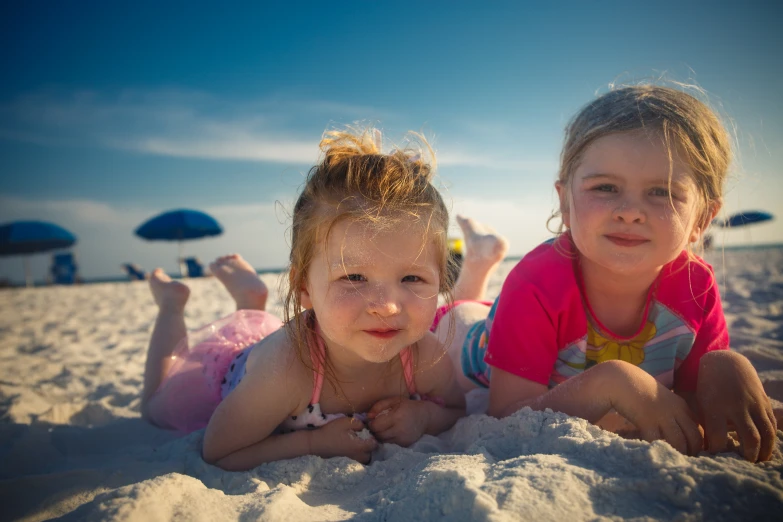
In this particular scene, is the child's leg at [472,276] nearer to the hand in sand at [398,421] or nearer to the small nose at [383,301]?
the hand in sand at [398,421]

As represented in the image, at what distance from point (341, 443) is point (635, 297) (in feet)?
4.68

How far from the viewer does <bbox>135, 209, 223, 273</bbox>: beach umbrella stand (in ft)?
55.1

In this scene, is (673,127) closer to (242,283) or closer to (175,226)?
(242,283)

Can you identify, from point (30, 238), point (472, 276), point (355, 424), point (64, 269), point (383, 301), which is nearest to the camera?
point (383, 301)

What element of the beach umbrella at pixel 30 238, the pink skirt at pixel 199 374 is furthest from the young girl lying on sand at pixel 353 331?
the beach umbrella at pixel 30 238

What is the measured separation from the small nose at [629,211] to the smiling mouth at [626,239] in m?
0.06

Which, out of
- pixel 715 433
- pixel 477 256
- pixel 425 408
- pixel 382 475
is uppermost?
pixel 477 256

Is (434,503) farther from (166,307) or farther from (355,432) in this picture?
(166,307)

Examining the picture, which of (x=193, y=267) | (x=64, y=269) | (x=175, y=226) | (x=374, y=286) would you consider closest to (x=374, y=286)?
(x=374, y=286)

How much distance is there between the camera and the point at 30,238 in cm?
1559

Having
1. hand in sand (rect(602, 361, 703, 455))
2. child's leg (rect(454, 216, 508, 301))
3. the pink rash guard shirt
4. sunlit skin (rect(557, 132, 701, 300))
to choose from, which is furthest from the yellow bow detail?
child's leg (rect(454, 216, 508, 301))

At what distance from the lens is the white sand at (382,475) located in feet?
3.08

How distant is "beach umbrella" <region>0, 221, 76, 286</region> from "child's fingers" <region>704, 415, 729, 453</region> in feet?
65.0

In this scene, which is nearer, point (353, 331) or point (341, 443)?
point (353, 331)
